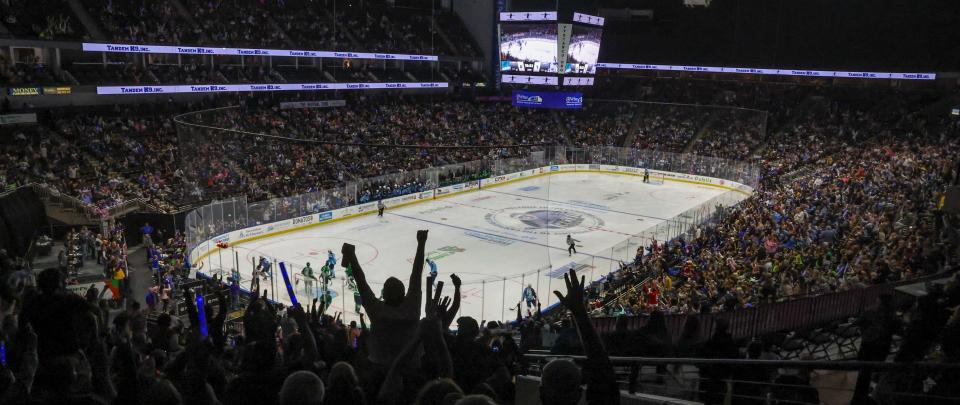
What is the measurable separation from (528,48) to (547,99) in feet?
18.0

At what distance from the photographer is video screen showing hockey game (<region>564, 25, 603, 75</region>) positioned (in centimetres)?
3750

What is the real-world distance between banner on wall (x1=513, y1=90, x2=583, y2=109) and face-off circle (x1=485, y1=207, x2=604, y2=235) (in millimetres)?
10950

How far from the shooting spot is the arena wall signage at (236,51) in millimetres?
30672

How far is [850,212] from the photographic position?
1939cm

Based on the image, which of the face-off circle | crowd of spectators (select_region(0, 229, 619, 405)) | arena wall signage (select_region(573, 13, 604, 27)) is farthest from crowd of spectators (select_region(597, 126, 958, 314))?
arena wall signage (select_region(573, 13, 604, 27))

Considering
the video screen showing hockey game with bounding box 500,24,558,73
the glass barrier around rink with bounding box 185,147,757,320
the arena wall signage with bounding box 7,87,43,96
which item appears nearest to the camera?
the glass barrier around rink with bounding box 185,147,757,320

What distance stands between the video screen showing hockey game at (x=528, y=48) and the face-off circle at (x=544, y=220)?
9.22 metres

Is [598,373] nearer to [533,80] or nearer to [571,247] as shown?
[571,247]

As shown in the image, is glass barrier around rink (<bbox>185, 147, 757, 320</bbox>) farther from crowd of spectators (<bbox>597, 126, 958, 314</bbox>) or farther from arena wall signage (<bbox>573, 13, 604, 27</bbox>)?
arena wall signage (<bbox>573, 13, 604, 27</bbox>)

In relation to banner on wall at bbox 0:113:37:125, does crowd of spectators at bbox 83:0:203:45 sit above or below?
above

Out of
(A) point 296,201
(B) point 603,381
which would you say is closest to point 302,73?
(A) point 296,201

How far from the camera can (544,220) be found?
31.0 m

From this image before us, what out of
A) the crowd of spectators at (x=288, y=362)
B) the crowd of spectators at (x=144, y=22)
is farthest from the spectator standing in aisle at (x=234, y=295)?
the crowd of spectators at (x=144, y=22)

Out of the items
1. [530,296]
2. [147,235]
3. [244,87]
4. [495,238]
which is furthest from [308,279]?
[244,87]
